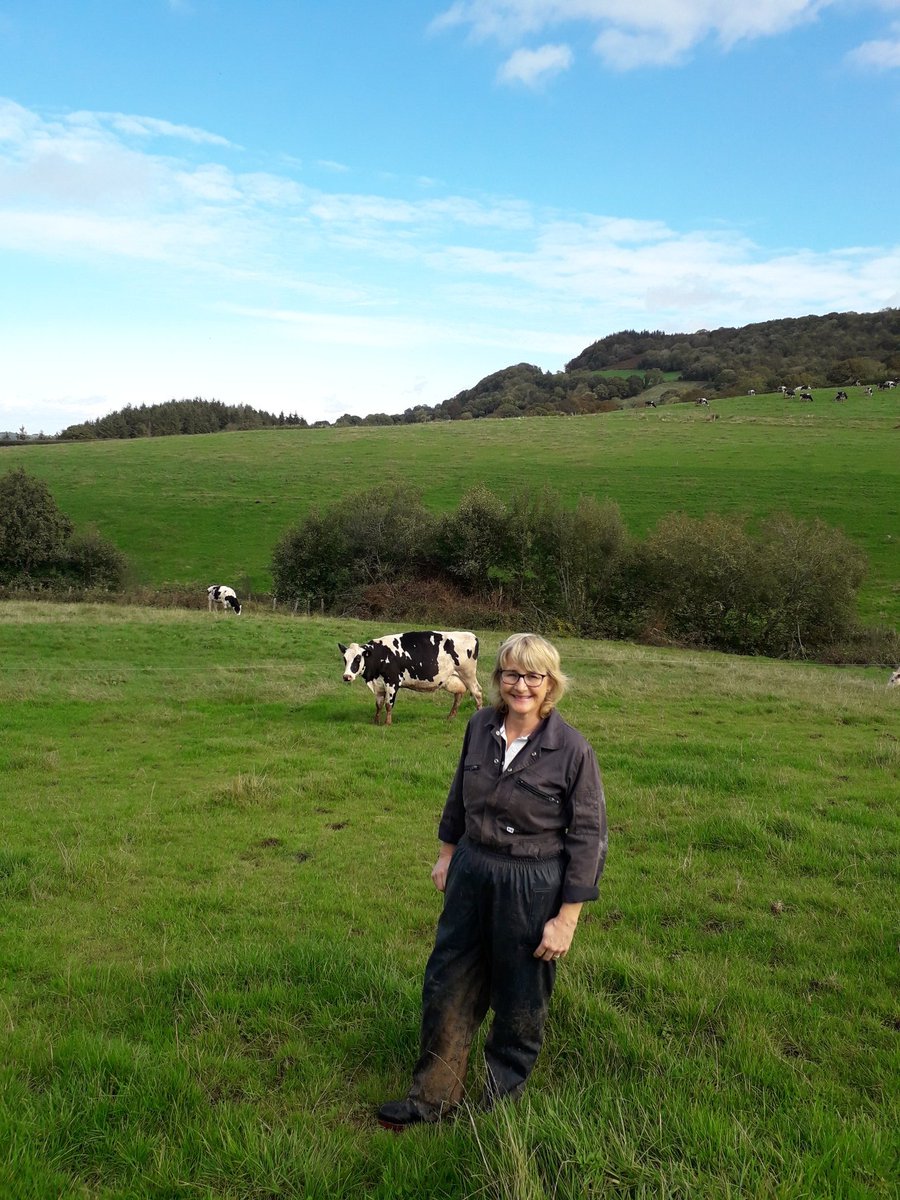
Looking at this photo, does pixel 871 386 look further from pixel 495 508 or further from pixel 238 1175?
pixel 238 1175

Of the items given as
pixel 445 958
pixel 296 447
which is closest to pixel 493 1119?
pixel 445 958

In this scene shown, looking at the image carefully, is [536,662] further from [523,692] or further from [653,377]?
[653,377]

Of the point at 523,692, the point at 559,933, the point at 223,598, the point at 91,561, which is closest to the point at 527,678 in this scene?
the point at 523,692

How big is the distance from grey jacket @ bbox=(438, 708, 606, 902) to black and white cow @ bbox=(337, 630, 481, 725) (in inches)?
455

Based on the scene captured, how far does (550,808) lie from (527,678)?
64cm

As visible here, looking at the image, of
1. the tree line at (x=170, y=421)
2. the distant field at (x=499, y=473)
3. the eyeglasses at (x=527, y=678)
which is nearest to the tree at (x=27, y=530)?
the distant field at (x=499, y=473)

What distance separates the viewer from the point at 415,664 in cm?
1588

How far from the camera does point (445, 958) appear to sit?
3875mm

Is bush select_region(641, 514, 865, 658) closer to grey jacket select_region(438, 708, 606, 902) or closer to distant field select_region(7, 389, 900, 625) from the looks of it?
distant field select_region(7, 389, 900, 625)

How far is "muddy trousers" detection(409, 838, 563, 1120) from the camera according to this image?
12.0 feet

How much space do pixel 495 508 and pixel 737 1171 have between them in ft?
133

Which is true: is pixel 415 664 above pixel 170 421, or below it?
below

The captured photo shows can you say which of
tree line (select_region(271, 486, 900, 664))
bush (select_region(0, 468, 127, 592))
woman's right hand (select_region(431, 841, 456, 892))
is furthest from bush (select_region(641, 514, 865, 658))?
woman's right hand (select_region(431, 841, 456, 892))

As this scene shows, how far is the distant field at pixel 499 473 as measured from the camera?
169ft
